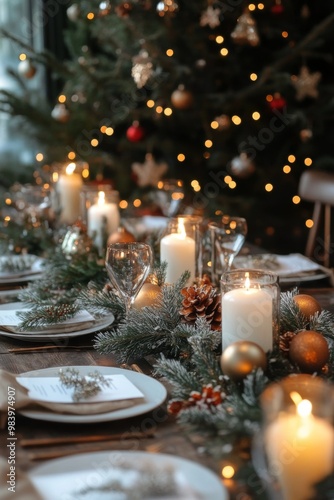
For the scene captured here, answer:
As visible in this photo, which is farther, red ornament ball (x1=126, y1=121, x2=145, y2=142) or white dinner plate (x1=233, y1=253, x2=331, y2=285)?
red ornament ball (x1=126, y1=121, x2=145, y2=142)

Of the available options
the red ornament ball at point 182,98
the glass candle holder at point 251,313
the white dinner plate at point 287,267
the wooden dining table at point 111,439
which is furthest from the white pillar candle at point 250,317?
the red ornament ball at point 182,98

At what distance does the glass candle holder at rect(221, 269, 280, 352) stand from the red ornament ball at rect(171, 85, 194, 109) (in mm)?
2287

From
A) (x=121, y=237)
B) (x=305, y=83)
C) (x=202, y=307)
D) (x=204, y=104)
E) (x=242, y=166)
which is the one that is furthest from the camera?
(x=204, y=104)

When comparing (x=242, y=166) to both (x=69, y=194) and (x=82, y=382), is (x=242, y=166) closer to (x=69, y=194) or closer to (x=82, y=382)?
(x=69, y=194)

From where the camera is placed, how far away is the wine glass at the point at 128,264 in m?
1.39

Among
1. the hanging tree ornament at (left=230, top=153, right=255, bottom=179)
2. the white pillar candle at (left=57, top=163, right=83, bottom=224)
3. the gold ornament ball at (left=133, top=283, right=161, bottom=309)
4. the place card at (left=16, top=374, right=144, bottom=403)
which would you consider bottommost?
the place card at (left=16, top=374, right=144, bottom=403)

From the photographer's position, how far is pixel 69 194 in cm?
257

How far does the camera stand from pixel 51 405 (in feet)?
3.47

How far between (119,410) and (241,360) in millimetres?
173

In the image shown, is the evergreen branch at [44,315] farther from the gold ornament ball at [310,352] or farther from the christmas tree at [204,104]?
the christmas tree at [204,104]

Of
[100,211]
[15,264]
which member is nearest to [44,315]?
[15,264]

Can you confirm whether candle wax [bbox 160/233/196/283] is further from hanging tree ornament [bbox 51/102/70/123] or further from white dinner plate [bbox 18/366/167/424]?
hanging tree ornament [bbox 51/102/70/123]

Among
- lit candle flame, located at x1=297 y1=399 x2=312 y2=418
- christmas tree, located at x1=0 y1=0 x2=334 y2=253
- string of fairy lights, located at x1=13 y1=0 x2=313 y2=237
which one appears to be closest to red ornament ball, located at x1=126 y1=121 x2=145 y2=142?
christmas tree, located at x1=0 y1=0 x2=334 y2=253

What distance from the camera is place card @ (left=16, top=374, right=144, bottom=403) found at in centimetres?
108
